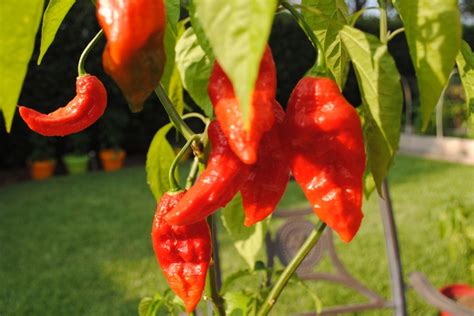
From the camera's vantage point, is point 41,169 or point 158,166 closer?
point 158,166

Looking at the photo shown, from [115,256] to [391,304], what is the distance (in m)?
2.16

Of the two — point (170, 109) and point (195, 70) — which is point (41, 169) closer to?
point (195, 70)

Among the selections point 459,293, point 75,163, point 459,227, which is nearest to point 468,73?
point 459,293

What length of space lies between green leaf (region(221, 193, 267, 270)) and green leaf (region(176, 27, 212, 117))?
204 millimetres

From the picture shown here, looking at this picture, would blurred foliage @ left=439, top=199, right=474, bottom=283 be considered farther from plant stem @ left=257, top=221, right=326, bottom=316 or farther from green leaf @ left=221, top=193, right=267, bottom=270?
plant stem @ left=257, top=221, right=326, bottom=316

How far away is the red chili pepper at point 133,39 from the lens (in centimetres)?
37

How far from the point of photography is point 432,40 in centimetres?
43

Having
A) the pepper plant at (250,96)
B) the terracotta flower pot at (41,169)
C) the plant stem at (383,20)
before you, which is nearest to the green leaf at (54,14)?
the pepper plant at (250,96)

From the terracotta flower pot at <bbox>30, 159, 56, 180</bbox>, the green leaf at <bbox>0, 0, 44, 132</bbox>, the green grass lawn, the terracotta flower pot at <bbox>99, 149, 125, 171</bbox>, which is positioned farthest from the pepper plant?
the terracotta flower pot at <bbox>99, 149, 125, 171</bbox>

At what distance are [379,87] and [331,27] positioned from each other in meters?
0.09

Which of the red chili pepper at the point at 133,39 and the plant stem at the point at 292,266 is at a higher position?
the red chili pepper at the point at 133,39

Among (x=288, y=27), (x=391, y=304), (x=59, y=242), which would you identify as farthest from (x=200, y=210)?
(x=288, y=27)

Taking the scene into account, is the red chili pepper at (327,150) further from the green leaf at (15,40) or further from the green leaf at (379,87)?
the green leaf at (15,40)

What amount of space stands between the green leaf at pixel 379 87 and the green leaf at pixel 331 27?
0.10 ft
